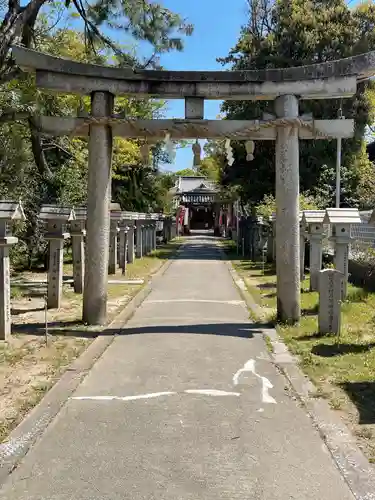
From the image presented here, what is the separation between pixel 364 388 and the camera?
19.8 feet

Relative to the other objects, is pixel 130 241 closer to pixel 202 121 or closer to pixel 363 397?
pixel 202 121

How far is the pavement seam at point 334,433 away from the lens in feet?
13.0

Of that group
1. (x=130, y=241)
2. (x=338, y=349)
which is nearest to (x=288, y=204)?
(x=338, y=349)

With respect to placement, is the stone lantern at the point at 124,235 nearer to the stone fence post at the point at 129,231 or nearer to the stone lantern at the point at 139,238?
the stone fence post at the point at 129,231

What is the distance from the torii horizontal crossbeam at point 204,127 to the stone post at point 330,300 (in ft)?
8.28

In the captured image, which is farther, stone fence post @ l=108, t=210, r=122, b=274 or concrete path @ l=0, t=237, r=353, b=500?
stone fence post @ l=108, t=210, r=122, b=274

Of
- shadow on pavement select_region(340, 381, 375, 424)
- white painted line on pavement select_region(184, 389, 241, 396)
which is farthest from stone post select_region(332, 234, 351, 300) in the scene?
white painted line on pavement select_region(184, 389, 241, 396)

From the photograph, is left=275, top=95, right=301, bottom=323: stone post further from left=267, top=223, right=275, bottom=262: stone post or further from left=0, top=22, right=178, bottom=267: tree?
left=267, top=223, right=275, bottom=262: stone post

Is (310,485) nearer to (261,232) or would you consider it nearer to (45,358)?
(45,358)

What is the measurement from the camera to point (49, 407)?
543cm

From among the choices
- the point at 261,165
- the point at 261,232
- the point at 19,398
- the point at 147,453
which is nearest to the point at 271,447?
the point at 147,453

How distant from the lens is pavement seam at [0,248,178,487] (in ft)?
14.1

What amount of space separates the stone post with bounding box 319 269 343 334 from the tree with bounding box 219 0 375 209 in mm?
17165

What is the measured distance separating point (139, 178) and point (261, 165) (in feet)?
23.1
